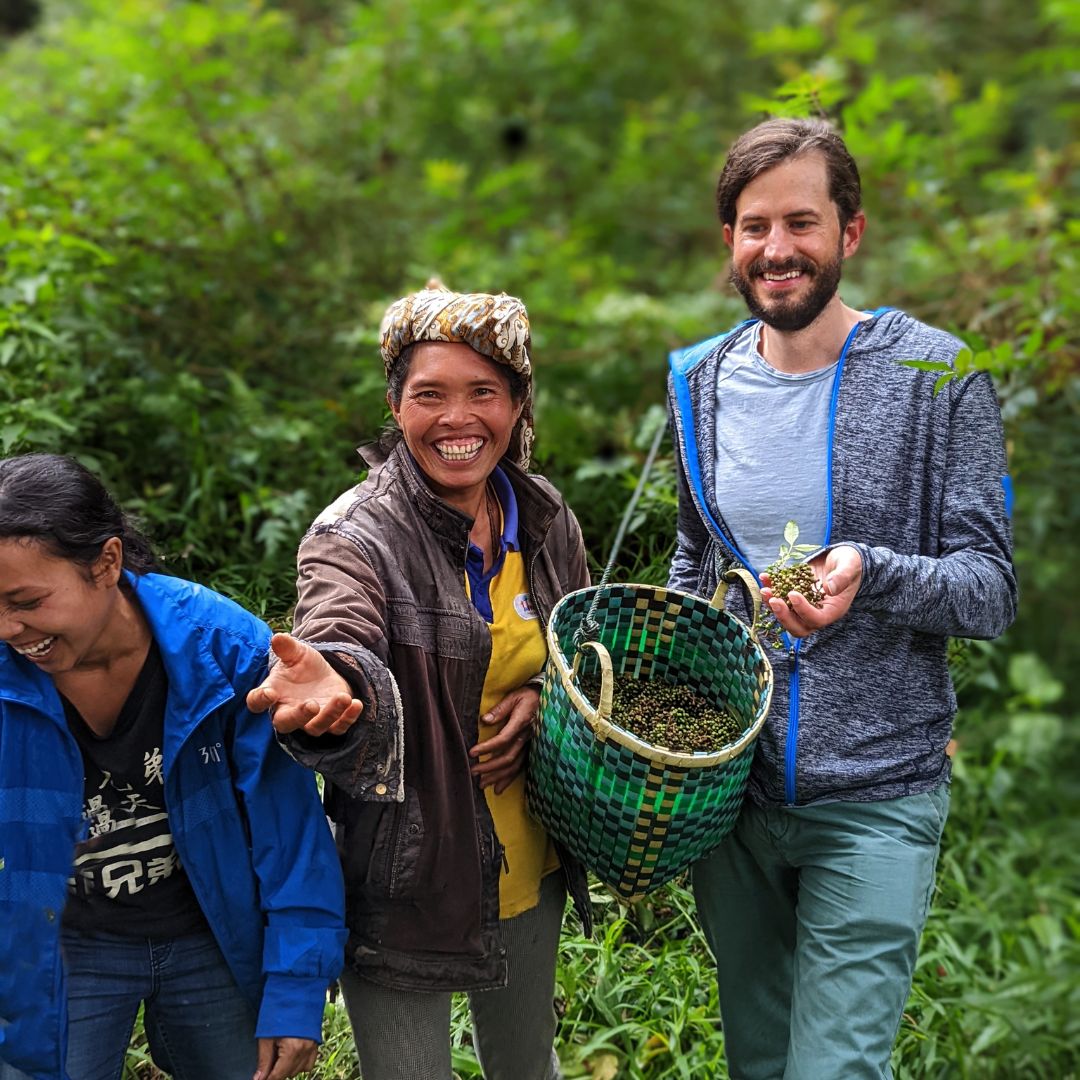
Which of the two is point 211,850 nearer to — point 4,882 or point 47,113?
point 4,882

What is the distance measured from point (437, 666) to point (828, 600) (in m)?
0.70

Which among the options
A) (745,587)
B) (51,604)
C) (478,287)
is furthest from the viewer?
(478,287)

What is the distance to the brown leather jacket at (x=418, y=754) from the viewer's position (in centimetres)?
199

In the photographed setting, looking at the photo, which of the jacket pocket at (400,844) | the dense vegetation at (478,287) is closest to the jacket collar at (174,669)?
the jacket pocket at (400,844)

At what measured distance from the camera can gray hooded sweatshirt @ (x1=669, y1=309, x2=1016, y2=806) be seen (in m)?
2.14

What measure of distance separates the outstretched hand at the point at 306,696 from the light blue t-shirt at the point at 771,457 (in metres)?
0.95

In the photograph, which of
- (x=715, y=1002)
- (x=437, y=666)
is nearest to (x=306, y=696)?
(x=437, y=666)

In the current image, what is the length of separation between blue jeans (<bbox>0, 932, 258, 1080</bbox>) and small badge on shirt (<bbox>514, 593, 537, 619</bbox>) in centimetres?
84

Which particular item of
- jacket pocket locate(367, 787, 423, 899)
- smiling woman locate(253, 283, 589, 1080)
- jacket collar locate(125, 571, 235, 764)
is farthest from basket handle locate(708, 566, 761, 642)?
jacket collar locate(125, 571, 235, 764)

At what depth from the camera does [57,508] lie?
1901 mm

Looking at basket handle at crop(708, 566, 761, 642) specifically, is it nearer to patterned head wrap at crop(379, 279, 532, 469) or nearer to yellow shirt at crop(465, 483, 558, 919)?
yellow shirt at crop(465, 483, 558, 919)

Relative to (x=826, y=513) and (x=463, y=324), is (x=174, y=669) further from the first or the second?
(x=826, y=513)

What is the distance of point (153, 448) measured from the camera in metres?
3.99

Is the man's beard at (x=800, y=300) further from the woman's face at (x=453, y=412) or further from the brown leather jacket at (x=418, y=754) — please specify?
the brown leather jacket at (x=418, y=754)
